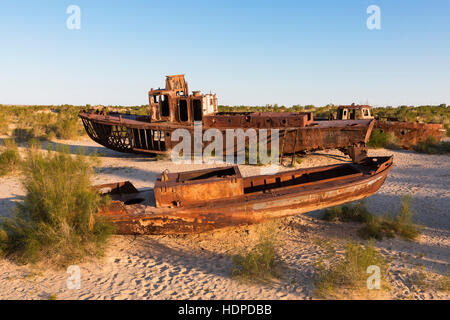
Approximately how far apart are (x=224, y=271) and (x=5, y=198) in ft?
25.9

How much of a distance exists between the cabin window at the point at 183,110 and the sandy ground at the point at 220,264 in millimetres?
7748

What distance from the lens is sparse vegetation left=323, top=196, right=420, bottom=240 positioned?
658 cm

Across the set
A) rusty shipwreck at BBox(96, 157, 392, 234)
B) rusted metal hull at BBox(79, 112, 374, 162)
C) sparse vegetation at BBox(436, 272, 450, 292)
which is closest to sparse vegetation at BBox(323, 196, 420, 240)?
rusty shipwreck at BBox(96, 157, 392, 234)

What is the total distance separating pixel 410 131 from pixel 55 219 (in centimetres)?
1770

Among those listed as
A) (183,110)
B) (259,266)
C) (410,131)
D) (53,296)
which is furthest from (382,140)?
(53,296)

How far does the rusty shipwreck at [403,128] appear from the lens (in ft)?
51.8

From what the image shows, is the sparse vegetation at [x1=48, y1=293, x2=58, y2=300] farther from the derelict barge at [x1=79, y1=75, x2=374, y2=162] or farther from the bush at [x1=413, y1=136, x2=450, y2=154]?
the bush at [x1=413, y1=136, x2=450, y2=154]

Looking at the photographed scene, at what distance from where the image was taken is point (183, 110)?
1430cm

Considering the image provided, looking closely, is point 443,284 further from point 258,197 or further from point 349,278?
point 258,197

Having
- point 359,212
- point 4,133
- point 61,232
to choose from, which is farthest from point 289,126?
point 4,133

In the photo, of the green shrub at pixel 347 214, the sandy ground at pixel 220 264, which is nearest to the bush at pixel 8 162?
the sandy ground at pixel 220 264

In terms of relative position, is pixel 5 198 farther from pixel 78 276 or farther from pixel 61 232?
pixel 78 276
